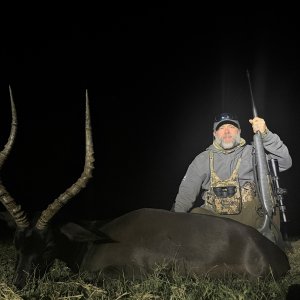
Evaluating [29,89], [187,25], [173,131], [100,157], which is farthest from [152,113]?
[187,25]

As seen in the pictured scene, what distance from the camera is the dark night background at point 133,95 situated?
67.6 feet

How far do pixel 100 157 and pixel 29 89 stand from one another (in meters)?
20.2

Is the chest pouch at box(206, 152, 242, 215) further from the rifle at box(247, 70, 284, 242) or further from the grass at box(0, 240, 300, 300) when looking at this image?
the grass at box(0, 240, 300, 300)

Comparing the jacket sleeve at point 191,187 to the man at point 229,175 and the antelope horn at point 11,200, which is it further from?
the antelope horn at point 11,200

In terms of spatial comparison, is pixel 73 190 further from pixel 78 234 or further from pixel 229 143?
pixel 229 143

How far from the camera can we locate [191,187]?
596 cm

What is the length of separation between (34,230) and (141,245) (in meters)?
1.02

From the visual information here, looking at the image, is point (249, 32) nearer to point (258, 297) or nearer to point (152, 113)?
point (152, 113)

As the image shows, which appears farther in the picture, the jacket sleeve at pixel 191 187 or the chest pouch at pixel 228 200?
the jacket sleeve at pixel 191 187

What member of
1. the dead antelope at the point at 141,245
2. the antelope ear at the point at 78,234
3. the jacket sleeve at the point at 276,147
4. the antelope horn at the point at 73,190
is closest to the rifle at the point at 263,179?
the jacket sleeve at the point at 276,147

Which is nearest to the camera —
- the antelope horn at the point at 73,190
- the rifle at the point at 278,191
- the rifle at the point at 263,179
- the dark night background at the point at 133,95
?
the antelope horn at the point at 73,190

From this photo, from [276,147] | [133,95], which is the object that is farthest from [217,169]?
[133,95]

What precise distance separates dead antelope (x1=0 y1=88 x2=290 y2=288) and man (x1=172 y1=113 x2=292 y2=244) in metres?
1.24

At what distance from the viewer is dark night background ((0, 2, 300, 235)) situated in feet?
67.6
